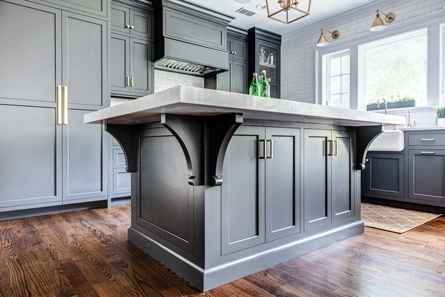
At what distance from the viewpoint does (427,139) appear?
308 centimetres

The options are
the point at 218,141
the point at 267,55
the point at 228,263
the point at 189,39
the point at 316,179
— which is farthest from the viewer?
the point at 267,55

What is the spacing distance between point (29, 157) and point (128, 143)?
1388 millimetres

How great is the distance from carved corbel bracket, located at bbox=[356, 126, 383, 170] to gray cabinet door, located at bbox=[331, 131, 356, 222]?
0.05m

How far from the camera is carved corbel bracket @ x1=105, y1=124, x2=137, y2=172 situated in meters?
2.00

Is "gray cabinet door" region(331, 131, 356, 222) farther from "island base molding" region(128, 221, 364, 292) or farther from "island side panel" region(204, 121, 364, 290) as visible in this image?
"island base molding" region(128, 221, 364, 292)

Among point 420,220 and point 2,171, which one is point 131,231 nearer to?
point 2,171

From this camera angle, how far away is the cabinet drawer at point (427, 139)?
2.99 m

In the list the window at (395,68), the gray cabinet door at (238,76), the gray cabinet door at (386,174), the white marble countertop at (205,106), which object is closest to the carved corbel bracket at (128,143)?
the white marble countertop at (205,106)

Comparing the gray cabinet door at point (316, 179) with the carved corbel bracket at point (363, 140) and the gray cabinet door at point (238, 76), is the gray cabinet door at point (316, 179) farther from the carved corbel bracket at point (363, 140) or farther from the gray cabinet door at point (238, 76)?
the gray cabinet door at point (238, 76)

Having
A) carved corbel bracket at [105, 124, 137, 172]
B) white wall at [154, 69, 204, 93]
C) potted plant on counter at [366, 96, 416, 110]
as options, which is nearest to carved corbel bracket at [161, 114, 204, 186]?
carved corbel bracket at [105, 124, 137, 172]

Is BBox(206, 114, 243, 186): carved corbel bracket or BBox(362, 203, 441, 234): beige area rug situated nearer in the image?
BBox(206, 114, 243, 186): carved corbel bracket

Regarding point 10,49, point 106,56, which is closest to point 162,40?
point 106,56

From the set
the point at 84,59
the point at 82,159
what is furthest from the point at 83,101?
the point at 82,159

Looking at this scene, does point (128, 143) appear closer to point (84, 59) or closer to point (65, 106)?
point (65, 106)
